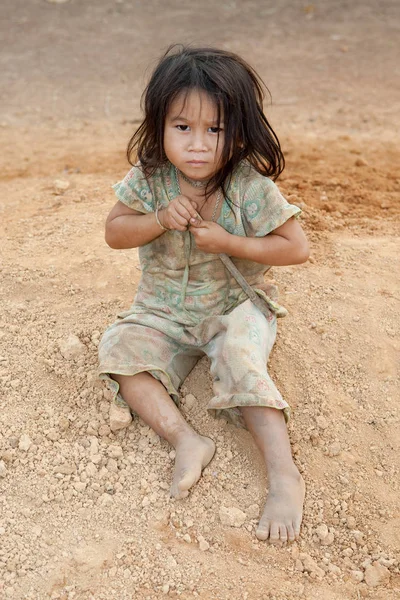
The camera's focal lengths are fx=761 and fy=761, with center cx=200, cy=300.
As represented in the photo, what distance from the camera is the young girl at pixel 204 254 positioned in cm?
220

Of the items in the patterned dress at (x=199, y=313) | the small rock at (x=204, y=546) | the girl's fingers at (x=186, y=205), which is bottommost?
Answer: the small rock at (x=204, y=546)

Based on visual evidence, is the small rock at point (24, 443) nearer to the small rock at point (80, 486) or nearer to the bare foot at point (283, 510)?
the small rock at point (80, 486)

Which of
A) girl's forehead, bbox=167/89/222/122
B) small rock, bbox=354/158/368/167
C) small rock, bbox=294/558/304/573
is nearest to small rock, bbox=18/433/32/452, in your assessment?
small rock, bbox=294/558/304/573

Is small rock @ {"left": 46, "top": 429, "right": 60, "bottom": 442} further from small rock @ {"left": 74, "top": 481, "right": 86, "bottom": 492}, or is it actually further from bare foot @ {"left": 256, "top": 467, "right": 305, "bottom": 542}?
bare foot @ {"left": 256, "top": 467, "right": 305, "bottom": 542}

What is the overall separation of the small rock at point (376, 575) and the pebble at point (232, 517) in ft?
1.19

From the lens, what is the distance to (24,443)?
7.70 ft

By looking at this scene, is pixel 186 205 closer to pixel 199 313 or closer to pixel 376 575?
pixel 199 313

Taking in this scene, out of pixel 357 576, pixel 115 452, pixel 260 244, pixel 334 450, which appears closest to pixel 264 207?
pixel 260 244

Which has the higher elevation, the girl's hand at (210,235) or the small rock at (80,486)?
the girl's hand at (210,235)

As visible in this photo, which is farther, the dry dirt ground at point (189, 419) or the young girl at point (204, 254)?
the young girl at point (204, 254)

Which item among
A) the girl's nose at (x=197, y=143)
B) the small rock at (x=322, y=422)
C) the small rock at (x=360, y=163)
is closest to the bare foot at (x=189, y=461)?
the small rock at (x=322, y=422)

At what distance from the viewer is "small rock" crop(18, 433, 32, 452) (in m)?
2.34

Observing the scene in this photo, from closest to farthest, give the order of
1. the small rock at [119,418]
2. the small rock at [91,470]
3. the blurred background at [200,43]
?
the small rock at [91,470] < the small rock at [119,418] < the blurred background at [200,43]

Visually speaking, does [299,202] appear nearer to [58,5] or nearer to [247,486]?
[247,486]
